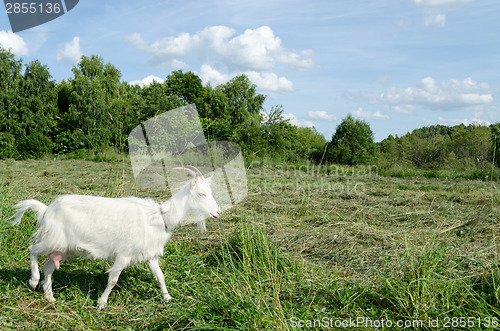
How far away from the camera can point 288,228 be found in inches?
209

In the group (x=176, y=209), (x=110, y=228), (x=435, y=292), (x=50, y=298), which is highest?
(x=176, y=209)

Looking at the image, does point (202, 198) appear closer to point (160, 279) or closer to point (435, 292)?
point (160, 279)

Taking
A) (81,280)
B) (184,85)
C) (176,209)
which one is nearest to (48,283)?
(81,280)

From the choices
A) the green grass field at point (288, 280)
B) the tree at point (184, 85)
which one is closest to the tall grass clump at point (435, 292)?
the green grass field at point (288, 280)

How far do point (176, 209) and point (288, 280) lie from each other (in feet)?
3.94

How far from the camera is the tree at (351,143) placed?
20547 mm

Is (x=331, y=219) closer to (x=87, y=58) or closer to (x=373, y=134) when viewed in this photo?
(x=373, y=134)

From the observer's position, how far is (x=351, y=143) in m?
21.0

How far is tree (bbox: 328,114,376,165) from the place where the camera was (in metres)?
20.5

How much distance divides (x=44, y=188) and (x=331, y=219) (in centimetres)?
584

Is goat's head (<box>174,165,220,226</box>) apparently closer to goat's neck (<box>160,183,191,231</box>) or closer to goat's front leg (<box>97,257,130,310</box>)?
goat's neck (<box>160,183,191,231</box>)

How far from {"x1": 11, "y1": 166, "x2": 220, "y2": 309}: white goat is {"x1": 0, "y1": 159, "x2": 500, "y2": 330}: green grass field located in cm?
27

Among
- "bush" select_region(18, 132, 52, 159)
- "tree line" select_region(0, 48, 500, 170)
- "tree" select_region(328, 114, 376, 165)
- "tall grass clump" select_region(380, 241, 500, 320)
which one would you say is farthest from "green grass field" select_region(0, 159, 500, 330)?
"bush" select_region(18, 132, 52, 159)

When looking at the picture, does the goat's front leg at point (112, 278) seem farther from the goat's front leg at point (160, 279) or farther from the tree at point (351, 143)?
the tree at point (351, 143)
